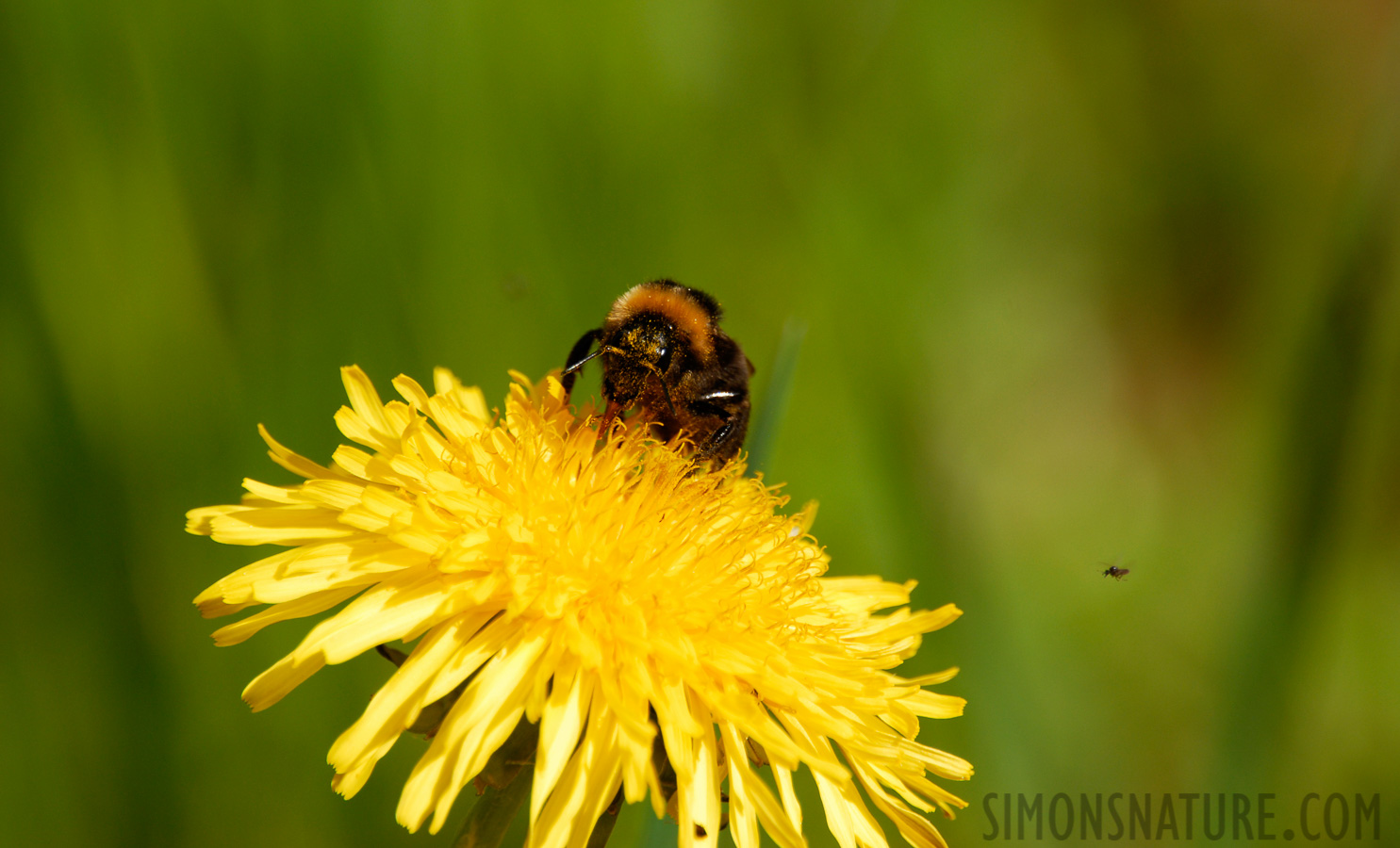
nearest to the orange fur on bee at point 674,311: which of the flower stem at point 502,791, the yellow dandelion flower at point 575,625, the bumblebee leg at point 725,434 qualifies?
the bumblebee leg at point 725,434

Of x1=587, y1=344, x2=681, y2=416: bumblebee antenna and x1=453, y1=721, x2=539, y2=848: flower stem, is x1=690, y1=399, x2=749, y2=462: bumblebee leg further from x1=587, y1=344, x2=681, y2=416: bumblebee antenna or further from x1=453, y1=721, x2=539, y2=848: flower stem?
x1=453, y1=721, x2=539, y2=848: flower stem

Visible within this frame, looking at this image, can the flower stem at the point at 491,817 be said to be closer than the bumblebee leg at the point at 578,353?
Yes

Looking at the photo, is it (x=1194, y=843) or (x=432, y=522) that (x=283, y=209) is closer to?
(x=432, y=522)

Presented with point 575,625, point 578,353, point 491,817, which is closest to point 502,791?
point 491,817

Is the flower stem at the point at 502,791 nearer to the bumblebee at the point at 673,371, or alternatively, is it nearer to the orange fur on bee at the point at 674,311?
the bumblebee at the point at 673,371

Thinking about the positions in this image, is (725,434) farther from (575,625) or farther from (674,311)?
(575,625)
